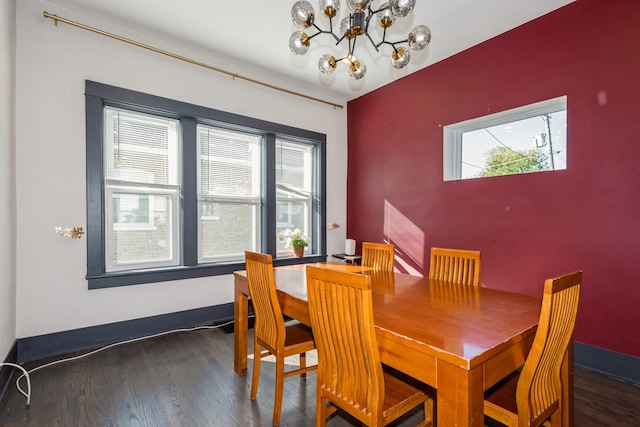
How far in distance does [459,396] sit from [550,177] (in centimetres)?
234

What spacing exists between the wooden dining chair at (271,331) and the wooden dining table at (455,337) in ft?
0.29

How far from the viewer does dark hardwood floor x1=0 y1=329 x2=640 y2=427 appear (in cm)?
184

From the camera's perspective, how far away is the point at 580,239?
2506mm

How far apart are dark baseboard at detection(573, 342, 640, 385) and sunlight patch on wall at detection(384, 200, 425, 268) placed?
1.51 meters

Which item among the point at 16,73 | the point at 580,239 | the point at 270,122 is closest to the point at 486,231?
the point at 580,239

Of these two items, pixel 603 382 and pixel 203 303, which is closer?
pixel 603 382

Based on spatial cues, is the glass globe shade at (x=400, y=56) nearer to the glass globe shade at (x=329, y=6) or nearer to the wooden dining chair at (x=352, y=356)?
the glass globe shade at (x=329, y=6)

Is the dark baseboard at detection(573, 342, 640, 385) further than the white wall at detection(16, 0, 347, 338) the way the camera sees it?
No

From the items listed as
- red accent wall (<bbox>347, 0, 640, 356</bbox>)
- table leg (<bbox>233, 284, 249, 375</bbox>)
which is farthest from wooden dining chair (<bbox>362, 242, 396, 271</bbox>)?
table leg (<bbox>233, 284, 249, 375</bbox>)

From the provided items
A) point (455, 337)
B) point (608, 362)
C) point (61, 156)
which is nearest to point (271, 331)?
point (455, 337)

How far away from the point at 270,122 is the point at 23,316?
2874 millimetres

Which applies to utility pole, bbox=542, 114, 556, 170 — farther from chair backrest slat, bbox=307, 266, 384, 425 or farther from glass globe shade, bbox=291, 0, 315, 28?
chair backrest slat, bbox=307, 266, 384, 425

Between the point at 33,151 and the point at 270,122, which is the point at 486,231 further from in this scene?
the point at 33,151

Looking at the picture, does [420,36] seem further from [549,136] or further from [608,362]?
[608,362]
